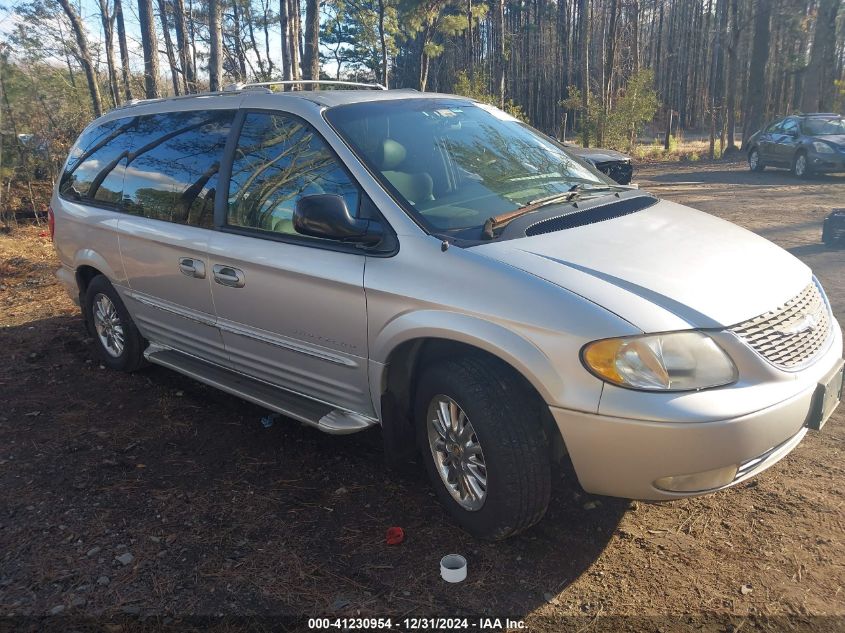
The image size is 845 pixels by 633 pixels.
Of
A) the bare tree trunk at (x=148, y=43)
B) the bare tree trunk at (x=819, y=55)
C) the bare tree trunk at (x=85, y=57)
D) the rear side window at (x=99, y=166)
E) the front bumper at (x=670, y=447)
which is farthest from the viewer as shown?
the bare tree trunk at (x=819, y=55)

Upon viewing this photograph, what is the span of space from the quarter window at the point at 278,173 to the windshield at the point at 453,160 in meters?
0.17

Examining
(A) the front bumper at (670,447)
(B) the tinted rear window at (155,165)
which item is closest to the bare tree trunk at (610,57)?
(B) the tinted rear window at (155,165)

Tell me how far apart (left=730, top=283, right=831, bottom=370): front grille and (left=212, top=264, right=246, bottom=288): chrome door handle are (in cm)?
249

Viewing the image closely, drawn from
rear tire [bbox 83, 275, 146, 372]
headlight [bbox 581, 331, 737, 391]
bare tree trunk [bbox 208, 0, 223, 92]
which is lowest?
rear tire [bbox 83, 275, 146, 372]

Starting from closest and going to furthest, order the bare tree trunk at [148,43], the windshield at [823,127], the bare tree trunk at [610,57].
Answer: the bare tree trunk at [148,43]
the windshield at [823,127]
the bare tree trunk at [610,57]

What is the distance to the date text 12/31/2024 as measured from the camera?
2.57m

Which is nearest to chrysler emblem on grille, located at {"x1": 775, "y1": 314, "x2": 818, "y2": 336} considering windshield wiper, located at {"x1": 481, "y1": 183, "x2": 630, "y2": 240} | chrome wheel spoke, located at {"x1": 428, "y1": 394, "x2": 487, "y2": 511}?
windshield wiper, located at {"x1": 481, "y1": 183, "x2": 630, "y2": 240}

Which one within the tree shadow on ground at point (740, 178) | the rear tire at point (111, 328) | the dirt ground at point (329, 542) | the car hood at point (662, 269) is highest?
the car hood at point (662, 269)

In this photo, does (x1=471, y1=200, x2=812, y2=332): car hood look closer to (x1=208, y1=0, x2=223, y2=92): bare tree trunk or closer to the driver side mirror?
the driver side mirror

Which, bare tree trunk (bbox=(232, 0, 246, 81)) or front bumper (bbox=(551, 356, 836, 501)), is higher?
bare tree trunk (bbox=(232, 0, 246, 81))

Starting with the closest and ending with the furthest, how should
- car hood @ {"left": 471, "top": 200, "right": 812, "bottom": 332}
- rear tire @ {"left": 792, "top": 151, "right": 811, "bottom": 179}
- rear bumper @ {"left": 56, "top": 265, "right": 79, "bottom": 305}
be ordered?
car hood @ {"left": 471, "top": 200, "right": 812, "bottom": 332}
rear bumper @ {"left": 56, "top": 265, "right": 79, "bottom": 305}
rear tire @ {"left": 792, "top": 151, "right": 811, "bottom": 179}

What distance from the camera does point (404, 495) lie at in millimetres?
3508

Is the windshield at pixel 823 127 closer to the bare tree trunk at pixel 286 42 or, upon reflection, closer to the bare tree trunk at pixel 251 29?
the bare tree trunk at pixel 286 42

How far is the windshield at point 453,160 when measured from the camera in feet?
10.8
